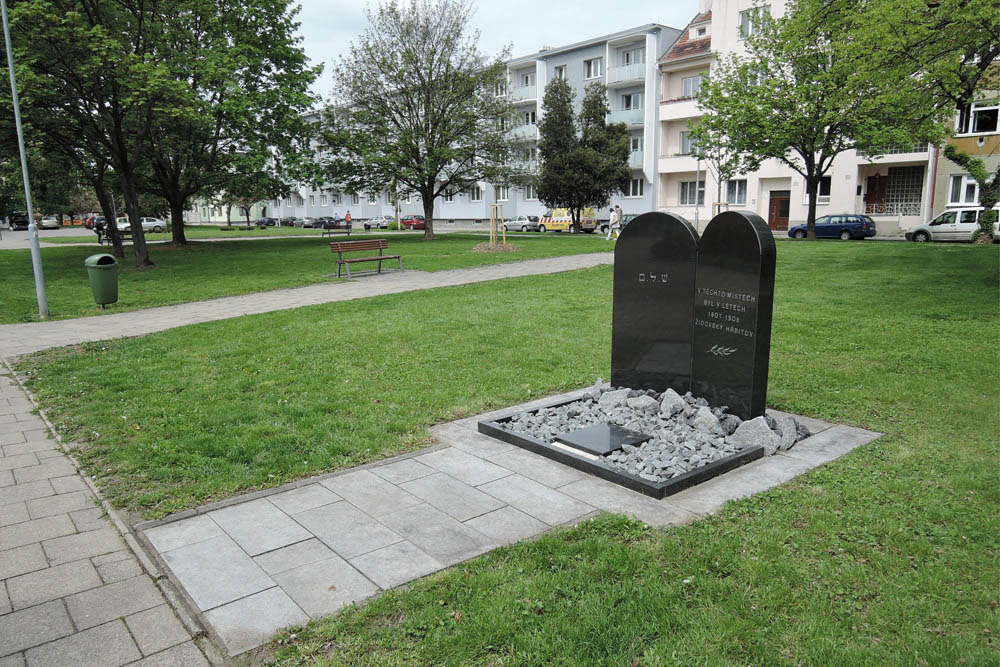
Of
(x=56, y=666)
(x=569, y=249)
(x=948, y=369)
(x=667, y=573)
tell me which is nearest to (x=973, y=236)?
(x=569, y=249)

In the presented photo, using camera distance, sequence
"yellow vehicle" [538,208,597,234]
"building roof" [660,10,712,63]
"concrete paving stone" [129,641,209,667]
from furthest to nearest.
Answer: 1. "yellow vehicle" [538,208,597,234]
2. "building roof" [660,10,712,63]
3. "concrete paving stone" [129,641,209,667]

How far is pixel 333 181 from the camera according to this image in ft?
119

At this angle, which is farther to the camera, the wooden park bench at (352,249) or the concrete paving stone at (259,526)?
the wooden park bench at (352,249)

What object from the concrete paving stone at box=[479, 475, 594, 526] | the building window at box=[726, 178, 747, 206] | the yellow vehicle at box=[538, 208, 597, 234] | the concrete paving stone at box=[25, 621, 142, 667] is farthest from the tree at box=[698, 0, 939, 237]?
the concrete paving stone at box=[25, 621, 142, 667]

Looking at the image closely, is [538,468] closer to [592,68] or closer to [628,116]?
[628,116]

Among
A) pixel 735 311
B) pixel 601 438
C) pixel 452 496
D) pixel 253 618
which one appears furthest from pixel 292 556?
pixel 735 311

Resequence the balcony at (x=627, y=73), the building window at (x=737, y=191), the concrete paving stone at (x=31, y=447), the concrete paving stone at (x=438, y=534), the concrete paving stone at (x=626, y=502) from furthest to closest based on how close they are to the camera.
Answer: the balcony at (x=627, y=73) < the building window at (x=737, y=191) < the concrete paving stone at (x=31, y=447) < the concrete paving stone at (x=626, y=502) < the concrete paving stone at (x=438, y=534)

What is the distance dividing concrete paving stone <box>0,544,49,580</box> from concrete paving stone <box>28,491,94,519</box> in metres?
0.49

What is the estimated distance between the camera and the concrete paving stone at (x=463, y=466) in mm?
5211

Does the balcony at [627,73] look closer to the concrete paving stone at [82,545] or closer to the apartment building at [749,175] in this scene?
the apartment building at [749,175]

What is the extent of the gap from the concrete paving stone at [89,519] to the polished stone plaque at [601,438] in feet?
11.0

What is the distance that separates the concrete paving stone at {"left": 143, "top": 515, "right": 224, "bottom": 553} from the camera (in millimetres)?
4199

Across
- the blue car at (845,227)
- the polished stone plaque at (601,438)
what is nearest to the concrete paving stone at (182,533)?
the polished stone plaque at (601,438)

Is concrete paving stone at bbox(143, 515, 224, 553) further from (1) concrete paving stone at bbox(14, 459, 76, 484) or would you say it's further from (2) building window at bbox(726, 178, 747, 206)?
(2) building window at bbox(726, 178, 747, 206)
